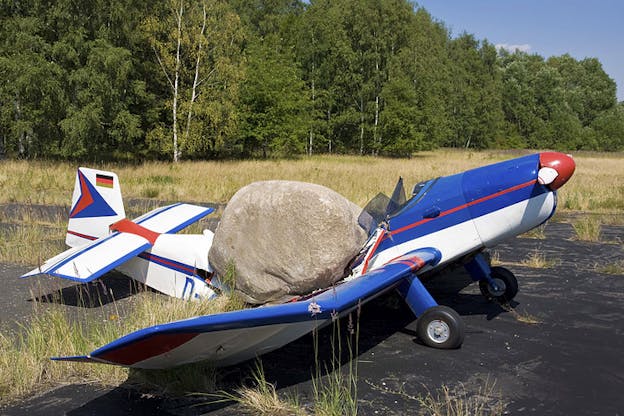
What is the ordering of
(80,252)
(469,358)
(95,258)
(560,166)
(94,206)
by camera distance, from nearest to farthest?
(469,358)
(560,166)
(95,258)
(80,252)
(94,206)

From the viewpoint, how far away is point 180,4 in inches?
1137

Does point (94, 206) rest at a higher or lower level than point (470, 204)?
lower

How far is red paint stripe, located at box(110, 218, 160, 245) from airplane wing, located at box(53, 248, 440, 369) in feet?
8.37

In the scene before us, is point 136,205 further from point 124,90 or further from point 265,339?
point 124,90

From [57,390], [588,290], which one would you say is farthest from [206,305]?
[588,290]

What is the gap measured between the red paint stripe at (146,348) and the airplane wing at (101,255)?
2.35 metres

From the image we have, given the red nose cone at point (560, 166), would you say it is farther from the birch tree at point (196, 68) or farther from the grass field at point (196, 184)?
the birch tree at point (196, 68)

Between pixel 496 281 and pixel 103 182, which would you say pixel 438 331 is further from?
pixel 103 182

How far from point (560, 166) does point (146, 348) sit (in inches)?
160

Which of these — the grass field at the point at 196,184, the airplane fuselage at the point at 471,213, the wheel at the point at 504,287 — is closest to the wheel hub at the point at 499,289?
the wheel at the point at 504,287

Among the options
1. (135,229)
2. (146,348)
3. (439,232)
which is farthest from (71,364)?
(439,232)

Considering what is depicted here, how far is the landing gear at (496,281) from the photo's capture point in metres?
6.32

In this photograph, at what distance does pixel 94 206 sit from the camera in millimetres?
6852

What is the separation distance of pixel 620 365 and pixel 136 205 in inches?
523
